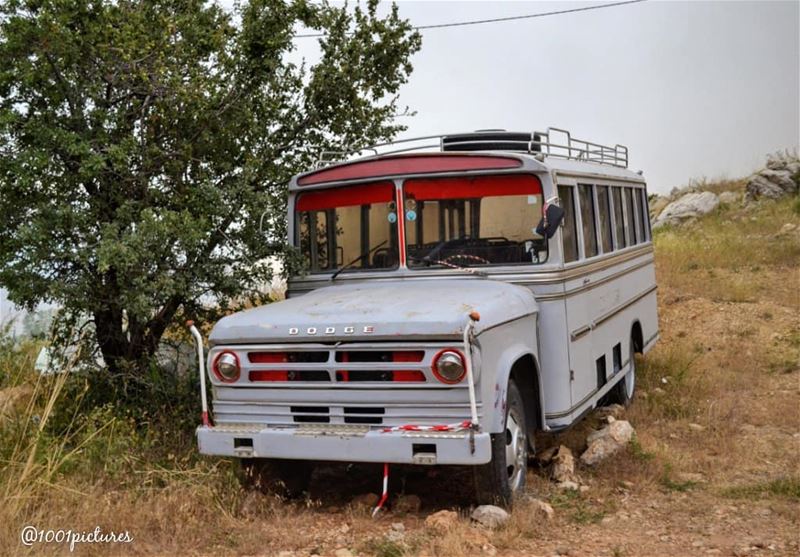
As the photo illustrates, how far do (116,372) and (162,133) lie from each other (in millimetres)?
2232

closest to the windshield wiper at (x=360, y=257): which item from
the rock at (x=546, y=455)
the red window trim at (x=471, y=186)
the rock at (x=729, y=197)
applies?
the red window trim at (x=471, y=186)

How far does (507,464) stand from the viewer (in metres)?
5.91

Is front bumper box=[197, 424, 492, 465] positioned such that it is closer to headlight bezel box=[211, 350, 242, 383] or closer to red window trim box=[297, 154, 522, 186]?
headlight bezel box=[211, 350, 242, 383]

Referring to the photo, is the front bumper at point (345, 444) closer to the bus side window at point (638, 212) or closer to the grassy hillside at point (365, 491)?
the grassy hillside at point (365, 491)

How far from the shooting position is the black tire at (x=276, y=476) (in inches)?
241

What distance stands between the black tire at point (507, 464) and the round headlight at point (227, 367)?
65.6 inches

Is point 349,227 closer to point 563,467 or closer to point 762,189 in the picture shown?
point 563,467

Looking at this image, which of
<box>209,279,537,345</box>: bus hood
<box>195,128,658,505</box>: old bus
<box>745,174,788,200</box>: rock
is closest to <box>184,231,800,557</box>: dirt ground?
<box>195,128,658,505</box>: old bus

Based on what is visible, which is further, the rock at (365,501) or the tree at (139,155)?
the tree at (139,155)

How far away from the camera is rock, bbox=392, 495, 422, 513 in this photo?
19.7 feet

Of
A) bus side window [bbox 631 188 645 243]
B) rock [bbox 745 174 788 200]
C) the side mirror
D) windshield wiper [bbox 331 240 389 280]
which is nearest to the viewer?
the side mirror

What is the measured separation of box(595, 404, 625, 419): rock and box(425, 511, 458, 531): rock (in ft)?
11.3

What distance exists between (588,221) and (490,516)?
314 centimetres

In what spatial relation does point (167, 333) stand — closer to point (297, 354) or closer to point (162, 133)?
point (162, 133)
